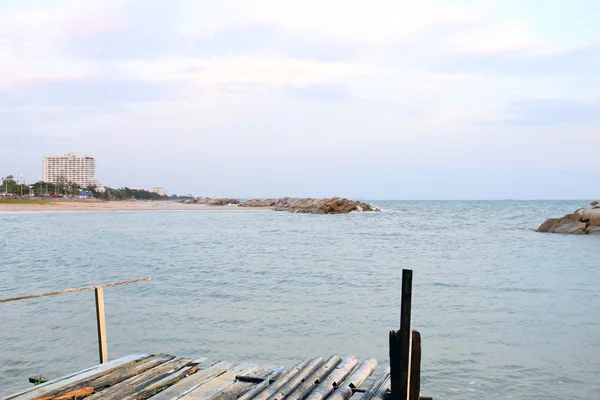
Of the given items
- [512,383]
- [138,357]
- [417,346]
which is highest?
[417,346]

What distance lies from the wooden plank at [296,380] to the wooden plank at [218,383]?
706 mm

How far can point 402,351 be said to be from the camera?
492 cm

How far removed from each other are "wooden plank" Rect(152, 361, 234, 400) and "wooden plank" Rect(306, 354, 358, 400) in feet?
4.32

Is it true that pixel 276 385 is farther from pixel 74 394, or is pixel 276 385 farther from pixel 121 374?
pixel 74 394

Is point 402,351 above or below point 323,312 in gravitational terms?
above

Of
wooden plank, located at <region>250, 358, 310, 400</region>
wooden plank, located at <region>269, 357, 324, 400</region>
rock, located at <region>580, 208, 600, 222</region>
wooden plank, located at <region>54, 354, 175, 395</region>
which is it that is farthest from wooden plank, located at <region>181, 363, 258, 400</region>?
rock, located at <region>580, 208, 600, 222</region>

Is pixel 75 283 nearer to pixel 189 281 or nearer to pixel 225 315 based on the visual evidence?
pixel 189 281

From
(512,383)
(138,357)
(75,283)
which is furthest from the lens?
(75,283)

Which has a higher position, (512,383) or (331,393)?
(331,393)

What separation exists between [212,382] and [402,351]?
2276 mm

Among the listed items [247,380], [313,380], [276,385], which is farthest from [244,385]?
[313,380]

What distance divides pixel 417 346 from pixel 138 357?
3.79 metres

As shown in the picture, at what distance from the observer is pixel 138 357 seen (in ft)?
22.4

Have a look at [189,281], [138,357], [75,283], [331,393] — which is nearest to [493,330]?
[331,393]
